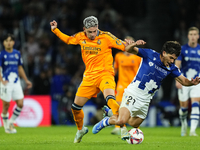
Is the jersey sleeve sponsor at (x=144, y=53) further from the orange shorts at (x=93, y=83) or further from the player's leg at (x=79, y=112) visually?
the player's leg at (x=79, y=112)

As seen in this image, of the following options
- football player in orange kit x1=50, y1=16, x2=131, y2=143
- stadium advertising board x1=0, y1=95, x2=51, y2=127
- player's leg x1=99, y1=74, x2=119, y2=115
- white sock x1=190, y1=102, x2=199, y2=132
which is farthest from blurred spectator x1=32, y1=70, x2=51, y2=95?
player's leg x1=99, y1=74, x2=119, y2=115

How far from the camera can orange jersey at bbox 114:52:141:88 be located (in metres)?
10.7

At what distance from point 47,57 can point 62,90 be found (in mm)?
2131

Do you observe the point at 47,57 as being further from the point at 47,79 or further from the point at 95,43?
the point at 95,43

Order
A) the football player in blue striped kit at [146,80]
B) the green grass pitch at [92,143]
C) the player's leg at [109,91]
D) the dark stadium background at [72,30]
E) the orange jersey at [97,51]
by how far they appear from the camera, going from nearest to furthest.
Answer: the green grass pitch at [92,143], the football player in blue striped kit at [146,80], the player's leg at [109,91], the orange jersey at [97,51], the dark stadium background at [72,30]

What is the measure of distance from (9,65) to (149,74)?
480cm

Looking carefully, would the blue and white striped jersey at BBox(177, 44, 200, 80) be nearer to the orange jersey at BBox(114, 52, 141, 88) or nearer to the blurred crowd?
the orange jersey at BBox(114, 52, 141, 88)

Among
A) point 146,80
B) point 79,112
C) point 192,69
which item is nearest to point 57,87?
point 192,69

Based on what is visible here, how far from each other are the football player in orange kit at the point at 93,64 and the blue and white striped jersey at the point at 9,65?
318cm

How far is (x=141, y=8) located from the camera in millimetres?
18328

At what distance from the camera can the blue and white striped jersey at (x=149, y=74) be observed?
708cm

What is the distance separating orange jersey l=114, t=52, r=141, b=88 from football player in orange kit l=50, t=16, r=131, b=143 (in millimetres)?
2987

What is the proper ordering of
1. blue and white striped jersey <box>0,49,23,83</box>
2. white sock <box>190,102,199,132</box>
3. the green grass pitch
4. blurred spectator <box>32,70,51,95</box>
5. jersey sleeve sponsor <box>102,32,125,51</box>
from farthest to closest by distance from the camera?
blurred spectator <box>32,70,51,95</box> < blue and white striped jersey <box>0,49,23,83</box> < white sock <box>190,102,199,132</box> < jersey sleeve sponsor <box>102,32,125,51</box> < the green grass pitch

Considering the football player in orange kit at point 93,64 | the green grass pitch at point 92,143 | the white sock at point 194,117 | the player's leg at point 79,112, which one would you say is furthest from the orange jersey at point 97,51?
the white sock at point 194,117
